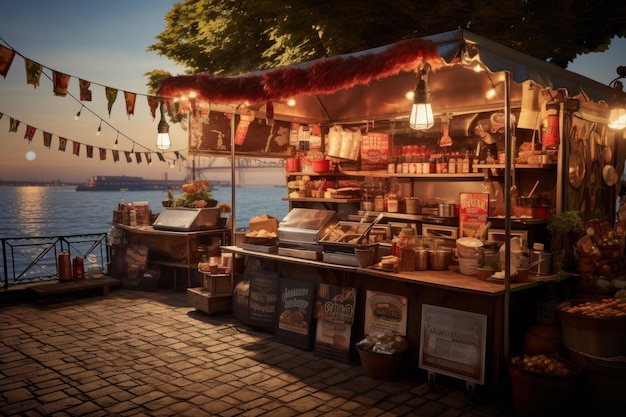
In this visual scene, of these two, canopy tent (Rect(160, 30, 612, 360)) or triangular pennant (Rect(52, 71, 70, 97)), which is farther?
triangular pennant (Rect(52, 71, 70, 97))

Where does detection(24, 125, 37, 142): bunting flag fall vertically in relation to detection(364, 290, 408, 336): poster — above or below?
above

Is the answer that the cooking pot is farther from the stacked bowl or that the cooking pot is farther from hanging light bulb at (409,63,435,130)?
hanging light bulb at (409,63,435,130)

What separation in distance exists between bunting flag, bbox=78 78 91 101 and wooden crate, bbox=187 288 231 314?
3.56 metres

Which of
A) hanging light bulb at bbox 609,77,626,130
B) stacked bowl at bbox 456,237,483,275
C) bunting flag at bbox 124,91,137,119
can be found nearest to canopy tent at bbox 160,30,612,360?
hanging light bulb at bbox 609,77,626,130

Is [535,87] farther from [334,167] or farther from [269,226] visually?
[269,226]

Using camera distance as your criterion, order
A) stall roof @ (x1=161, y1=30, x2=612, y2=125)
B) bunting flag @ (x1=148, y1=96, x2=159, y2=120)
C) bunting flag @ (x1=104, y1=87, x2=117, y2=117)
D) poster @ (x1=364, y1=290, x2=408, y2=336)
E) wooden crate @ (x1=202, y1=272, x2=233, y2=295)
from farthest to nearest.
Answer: wooden crate @ (x1=202, y1=272, x2=233, y2=295), bunting flag @ (x1=148, y1=96, x2=159, y2=120), bunting flag @ (x1=104, y1=87, x2=117, y2=117), poster @ (x1=364, y1=290, x2=408, y2=336), stall roof @ (x1=161, y1=30, x2=612, y2=125)

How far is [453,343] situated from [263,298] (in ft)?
9.89

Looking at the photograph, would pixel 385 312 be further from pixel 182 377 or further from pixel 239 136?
pixel 239 136

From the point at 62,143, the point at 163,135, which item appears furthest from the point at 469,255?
the point at 62,143

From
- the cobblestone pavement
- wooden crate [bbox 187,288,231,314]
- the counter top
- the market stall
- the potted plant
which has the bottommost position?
the cobblestone pavement

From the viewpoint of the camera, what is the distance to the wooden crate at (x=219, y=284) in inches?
329

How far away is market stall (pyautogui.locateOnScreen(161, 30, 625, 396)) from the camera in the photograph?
17.1 feet

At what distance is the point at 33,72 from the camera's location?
730cm

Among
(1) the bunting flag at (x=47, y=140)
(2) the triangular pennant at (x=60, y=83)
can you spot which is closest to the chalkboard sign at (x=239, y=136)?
(2) the triangular pennant at (x=60, y=83)
